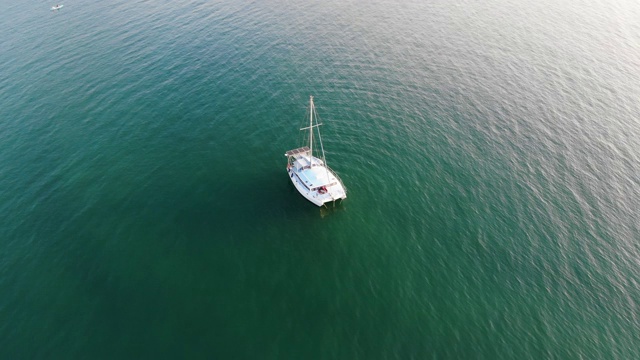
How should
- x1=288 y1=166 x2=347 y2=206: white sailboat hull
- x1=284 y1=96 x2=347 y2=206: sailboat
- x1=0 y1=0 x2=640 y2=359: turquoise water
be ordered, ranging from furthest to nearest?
1. x1=284 y1=96 x2=347 y2=206: sailboat
2. x1=288 y1=166 x2=347 y2=206: white sailboat hull
3. x1=0 y1=0 x2=640 y2=359: turquoise water

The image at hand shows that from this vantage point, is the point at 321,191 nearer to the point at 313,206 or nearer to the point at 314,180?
the point at 314,180

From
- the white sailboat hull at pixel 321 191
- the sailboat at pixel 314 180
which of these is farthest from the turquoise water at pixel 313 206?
the sailboat at pixel 314 180

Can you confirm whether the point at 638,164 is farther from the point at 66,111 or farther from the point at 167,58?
the point at 66,111

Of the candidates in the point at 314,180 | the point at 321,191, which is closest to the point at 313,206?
the point at 321,191

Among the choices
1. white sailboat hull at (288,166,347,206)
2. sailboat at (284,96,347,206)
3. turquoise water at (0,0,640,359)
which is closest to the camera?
turquoise water at (0,0,640,359)

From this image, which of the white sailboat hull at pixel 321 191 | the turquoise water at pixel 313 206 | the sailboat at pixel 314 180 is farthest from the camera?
the sailboat at pixel 314 180

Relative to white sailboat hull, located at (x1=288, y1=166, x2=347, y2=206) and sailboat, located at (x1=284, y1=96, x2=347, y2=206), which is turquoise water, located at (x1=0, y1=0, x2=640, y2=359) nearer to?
white sailboat hull, located at (x1=288, y1=166, x2=347, y2=206)

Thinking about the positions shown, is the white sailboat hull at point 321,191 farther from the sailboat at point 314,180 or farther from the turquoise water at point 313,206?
the turquoise water at point 313,206

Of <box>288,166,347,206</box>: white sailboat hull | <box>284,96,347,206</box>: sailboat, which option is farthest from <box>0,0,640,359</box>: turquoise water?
<box>284,96,347,206</box>: sailboat

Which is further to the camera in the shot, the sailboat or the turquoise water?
the sailboat
